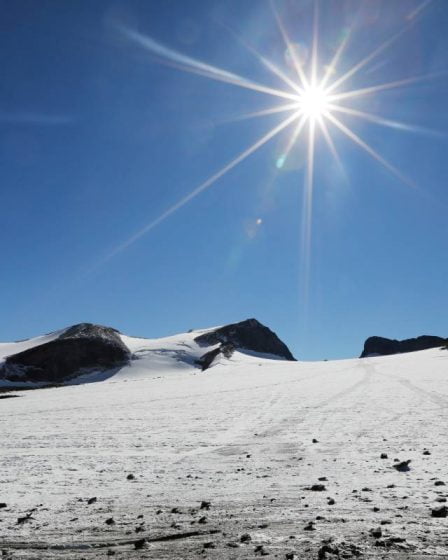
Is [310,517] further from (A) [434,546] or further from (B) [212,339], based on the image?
(B) [212,339]

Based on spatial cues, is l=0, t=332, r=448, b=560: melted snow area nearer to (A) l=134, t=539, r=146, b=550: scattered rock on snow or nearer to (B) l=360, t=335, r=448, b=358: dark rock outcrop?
(A) l=134, t=539, r=146, b=550: scattered rock on snow

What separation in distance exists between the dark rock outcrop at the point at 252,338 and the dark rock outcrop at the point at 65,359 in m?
33.0

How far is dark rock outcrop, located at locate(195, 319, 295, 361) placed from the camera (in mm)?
140250

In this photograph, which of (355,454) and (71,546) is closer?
(71,546)

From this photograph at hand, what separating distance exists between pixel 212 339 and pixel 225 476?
120212 millimetres

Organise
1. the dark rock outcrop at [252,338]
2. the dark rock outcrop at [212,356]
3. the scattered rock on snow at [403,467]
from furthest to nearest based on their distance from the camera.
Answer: the dark rock outcrop at [252,338], the dark rock outcrop at [212,356], the scattered rock on snow at [403,467]

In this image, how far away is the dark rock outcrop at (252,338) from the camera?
140m

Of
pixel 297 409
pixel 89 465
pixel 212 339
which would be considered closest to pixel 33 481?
pixel 89 465

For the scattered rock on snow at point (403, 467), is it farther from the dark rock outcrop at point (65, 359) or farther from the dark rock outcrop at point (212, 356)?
the dark rock outcrop at point (65, 359)

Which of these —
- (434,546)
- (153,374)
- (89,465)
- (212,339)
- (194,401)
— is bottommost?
(434,546)

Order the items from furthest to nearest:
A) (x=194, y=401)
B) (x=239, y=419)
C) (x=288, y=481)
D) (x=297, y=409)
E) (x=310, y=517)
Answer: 1. (x=194, y=401)
2. (x=297, y=409)
3. (x=239, y=419)
4. (x=288, y=481)
5. (x=310, y=517)

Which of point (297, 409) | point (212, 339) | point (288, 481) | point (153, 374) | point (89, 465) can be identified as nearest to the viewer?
point (288, 481)

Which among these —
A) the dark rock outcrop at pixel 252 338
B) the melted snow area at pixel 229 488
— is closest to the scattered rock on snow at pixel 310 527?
the melted snow area at pixel 229 488

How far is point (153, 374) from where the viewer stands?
89.8m
